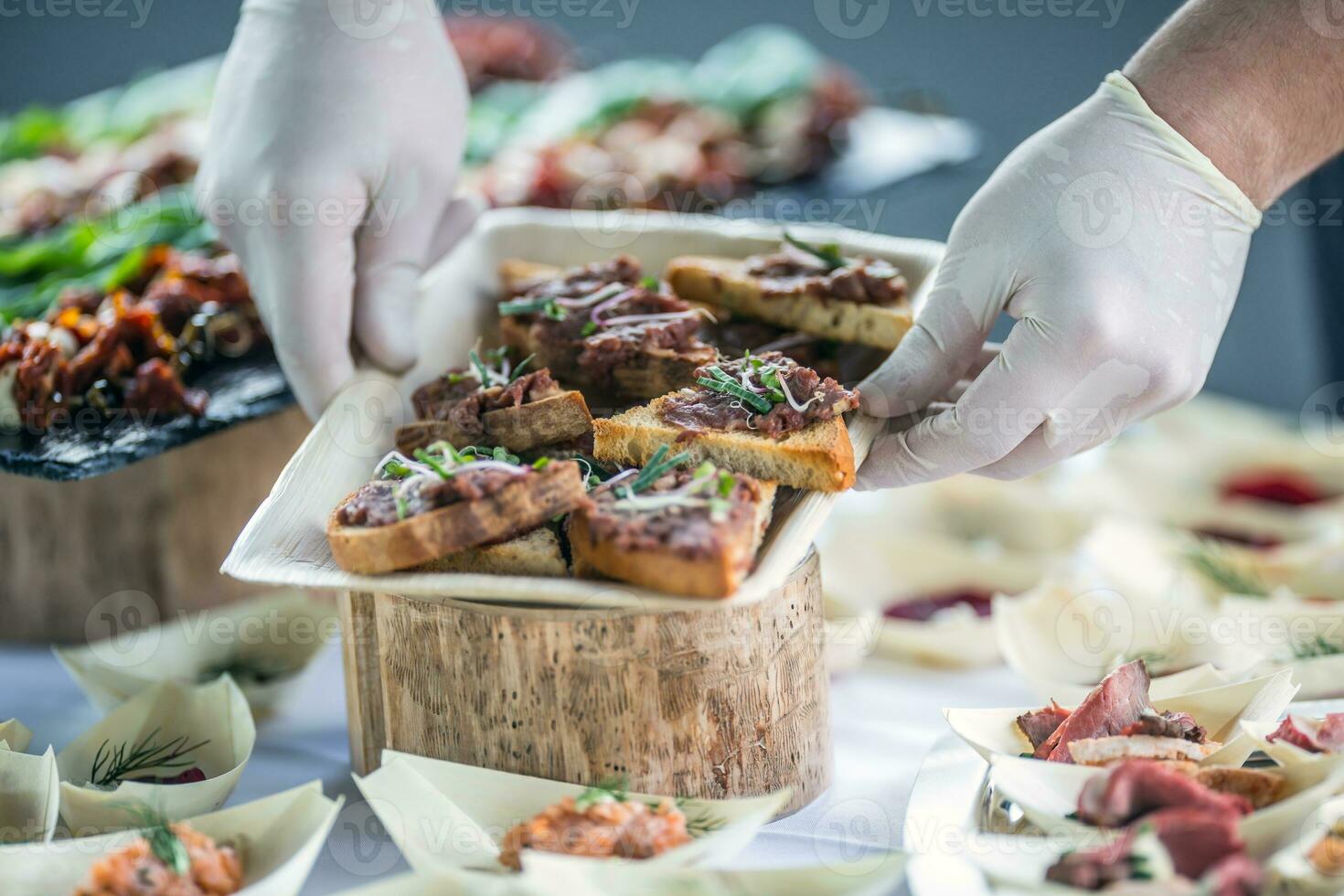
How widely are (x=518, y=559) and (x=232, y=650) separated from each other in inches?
31.9

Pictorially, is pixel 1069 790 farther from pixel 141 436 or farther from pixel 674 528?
pixel 141 436

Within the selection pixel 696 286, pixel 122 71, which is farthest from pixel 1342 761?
pixel 122 71

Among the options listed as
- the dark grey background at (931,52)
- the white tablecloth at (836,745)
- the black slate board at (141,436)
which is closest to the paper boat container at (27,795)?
the white tablecloth at (836,745)

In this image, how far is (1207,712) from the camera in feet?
5.43

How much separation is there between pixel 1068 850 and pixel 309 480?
1074mm

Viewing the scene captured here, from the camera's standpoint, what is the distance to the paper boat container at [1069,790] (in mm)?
1308

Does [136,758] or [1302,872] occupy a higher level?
[1302,872]

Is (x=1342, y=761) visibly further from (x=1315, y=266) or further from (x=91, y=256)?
(x=1315, y=266)

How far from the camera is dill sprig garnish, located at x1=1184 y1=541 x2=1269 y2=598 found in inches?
90.1

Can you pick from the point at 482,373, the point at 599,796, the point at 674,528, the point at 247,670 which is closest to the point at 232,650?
the point at 247,670

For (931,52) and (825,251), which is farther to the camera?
(931,52)

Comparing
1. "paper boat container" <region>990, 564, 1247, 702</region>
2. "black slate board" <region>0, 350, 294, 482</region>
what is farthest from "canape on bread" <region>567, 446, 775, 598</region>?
"black slate board" <region>0, 350, 294, 482</region>

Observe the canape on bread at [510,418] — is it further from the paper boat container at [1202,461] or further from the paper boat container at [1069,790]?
the paper boat container at [1202,461]

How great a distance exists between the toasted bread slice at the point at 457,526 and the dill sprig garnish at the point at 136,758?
492mm
